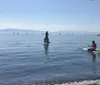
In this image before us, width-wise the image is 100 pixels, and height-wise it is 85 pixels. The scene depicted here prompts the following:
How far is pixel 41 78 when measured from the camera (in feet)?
69.6

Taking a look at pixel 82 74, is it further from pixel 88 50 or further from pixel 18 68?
pixel 88 50

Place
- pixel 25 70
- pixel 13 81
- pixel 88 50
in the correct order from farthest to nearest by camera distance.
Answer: pixel 88 50 → pixel 25 70 → pixel 13 81

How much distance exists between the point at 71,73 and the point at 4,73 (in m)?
6.73

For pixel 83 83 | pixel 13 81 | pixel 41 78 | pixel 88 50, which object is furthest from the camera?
pixel 88 50

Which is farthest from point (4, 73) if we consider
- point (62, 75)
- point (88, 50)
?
point (88, 50)

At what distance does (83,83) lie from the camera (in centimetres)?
1784

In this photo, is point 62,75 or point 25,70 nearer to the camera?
point 62,75

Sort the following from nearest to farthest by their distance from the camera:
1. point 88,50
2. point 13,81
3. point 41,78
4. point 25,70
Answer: point 13,81
point 41,78
point 25,70
point 88,50

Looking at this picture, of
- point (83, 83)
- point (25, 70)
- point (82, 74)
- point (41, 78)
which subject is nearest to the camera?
point (83, 83)

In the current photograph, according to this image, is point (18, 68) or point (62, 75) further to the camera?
point (18, 68)

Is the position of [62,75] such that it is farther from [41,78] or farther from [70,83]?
[70,83]

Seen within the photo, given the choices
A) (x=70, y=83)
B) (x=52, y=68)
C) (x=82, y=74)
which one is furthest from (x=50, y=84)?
(x=52, y=68)

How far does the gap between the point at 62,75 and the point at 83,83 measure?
4836 millimetres

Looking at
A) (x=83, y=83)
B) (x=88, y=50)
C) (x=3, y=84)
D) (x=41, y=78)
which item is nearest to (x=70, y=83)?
(x=83, y=83)
